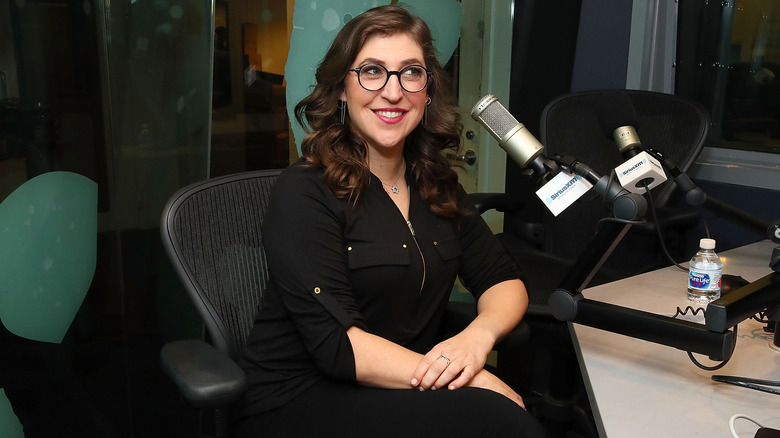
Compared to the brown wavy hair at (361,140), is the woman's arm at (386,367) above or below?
below

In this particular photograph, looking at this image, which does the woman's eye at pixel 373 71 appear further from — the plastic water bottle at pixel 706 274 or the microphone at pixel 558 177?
the plastic water bottle at pixel 706 274

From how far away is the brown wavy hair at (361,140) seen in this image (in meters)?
1.61

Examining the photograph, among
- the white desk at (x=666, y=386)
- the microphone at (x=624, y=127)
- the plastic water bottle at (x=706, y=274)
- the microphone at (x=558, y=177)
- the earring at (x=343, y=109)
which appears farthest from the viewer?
the earring at (x=343, y=109)

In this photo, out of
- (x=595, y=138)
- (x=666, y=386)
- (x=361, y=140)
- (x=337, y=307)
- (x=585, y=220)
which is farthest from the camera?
(x=585, y=220)

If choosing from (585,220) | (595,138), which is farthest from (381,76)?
(585,220)

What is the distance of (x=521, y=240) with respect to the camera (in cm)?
279

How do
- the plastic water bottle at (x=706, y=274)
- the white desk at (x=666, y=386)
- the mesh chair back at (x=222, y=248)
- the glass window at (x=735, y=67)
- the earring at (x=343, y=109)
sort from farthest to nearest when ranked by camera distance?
the glass window at (x=735, y=67) < the earring at (x=343, y=109) < the plastic water bottle at (x=706, y=274) < the mesh chair back at (x=222, y=248) < the white desk at (x=666, y=386)

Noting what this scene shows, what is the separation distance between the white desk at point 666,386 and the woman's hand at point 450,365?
204mm

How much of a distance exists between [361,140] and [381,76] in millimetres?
157

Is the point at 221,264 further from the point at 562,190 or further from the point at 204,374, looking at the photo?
the point at 562,190

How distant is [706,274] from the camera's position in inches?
62.9

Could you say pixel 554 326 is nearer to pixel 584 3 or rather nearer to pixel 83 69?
pixel 83 69

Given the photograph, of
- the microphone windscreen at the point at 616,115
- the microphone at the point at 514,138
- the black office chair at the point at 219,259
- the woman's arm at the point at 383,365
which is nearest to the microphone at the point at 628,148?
the microphone windscreen at the point at 616,115

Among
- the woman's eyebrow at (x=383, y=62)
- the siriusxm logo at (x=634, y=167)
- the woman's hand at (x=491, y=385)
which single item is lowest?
the woman's hand at (x=491, y=385)
